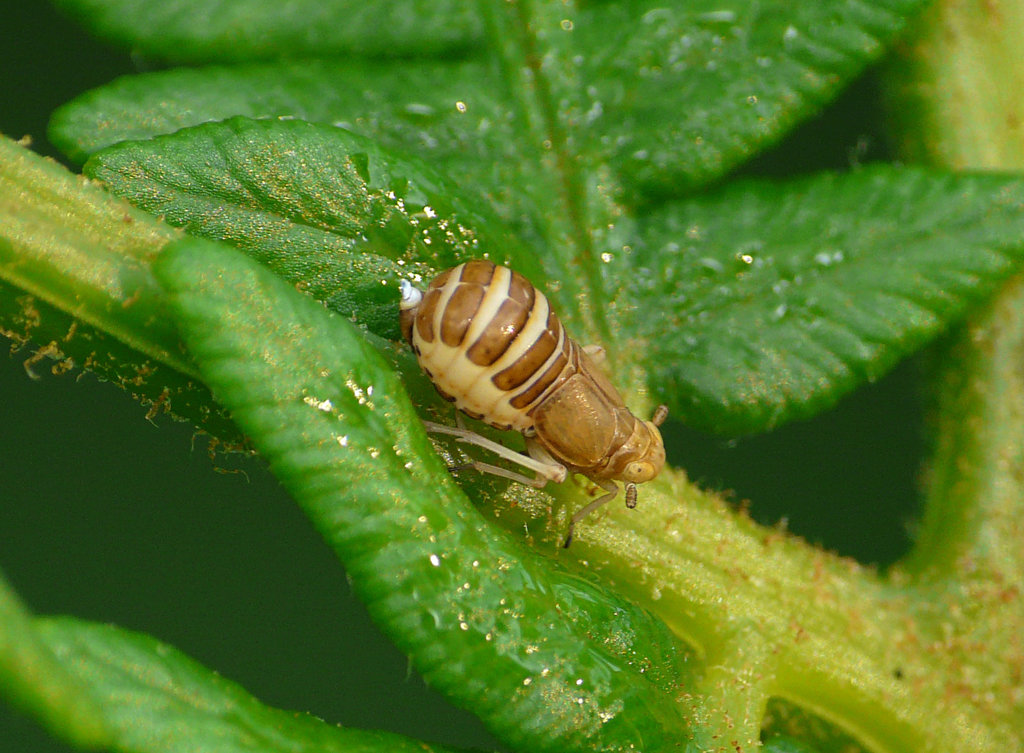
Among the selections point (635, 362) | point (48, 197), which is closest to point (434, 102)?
point (635, 362)

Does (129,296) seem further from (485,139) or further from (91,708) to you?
(485,139)

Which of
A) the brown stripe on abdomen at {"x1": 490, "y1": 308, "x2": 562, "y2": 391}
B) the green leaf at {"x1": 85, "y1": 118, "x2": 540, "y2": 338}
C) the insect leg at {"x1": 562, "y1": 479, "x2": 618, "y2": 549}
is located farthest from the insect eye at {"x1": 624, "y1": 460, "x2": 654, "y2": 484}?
the green leaf at {"x1": 85, "y1": 118, "x2": 540, "y2": 338}

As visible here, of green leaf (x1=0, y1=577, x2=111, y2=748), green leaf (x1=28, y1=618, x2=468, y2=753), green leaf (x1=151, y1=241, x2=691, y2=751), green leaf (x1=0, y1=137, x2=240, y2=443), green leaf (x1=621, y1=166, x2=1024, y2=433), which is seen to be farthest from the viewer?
green leaf (x1=621, y1=166, x2=1024, y2=433)

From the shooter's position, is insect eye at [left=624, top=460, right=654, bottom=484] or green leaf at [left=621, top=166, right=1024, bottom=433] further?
green leaf at [left=621, top=166, right=1024, bottom=433]

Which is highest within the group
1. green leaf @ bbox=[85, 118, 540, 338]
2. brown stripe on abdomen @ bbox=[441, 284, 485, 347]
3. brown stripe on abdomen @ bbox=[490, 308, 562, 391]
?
green leaf @ bbox=[85, 118, 540, 338]

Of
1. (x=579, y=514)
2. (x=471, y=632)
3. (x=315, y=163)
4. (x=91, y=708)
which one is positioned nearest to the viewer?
(x=91, y=708)

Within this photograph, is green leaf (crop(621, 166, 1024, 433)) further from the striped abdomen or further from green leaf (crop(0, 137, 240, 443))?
green leaf (crop(0, 137, 240, 443))

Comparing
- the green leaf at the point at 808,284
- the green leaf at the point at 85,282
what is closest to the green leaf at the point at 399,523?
the green leaf at the point at 85,282
